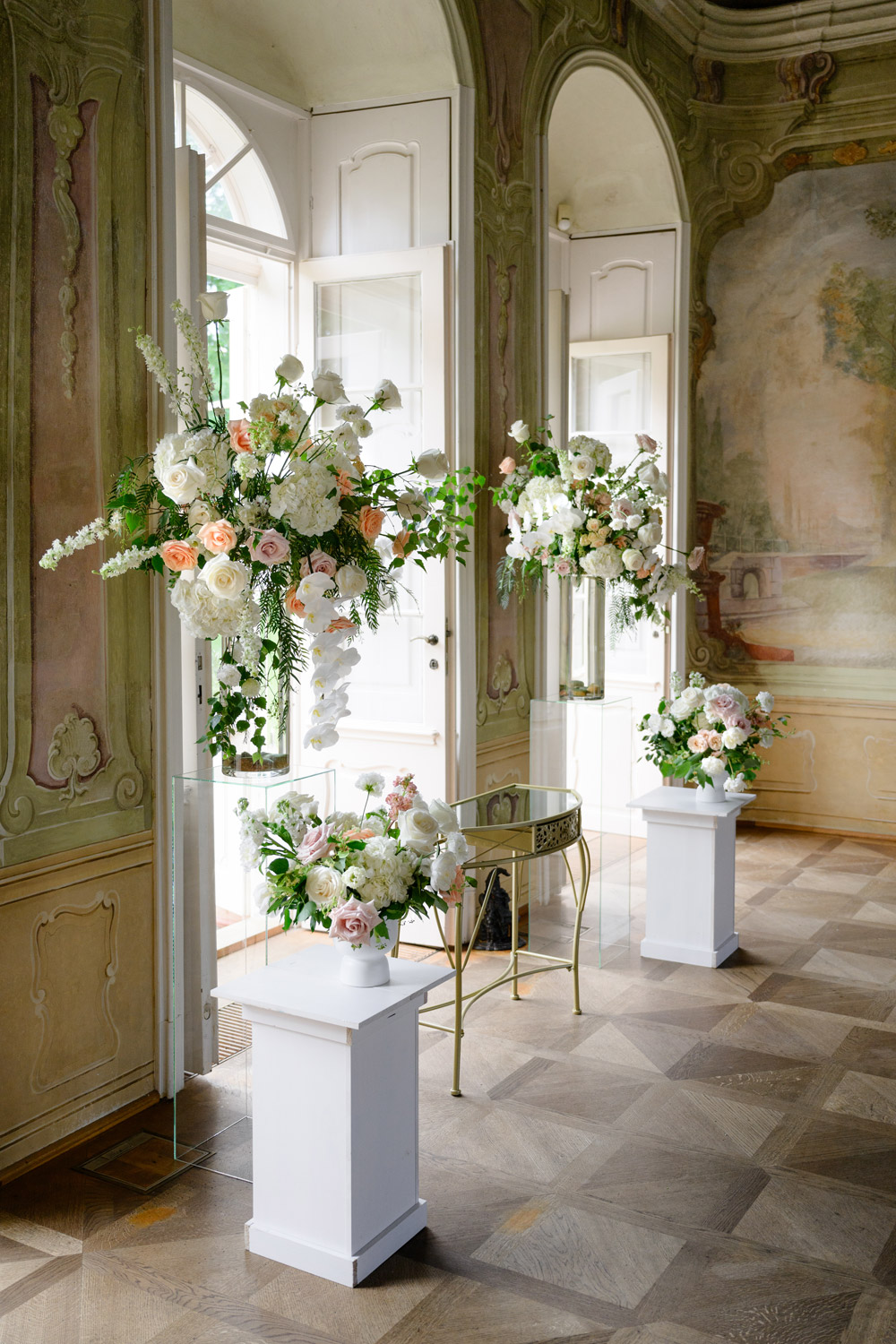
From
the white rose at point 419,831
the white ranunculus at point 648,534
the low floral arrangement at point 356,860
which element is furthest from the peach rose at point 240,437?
the white ranunculus at point 648,534

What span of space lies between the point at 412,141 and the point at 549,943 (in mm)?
3315

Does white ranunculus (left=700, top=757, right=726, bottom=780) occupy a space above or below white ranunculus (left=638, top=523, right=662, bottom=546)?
below

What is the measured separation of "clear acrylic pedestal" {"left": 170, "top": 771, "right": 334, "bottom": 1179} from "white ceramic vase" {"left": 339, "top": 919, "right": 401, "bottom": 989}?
463 mm

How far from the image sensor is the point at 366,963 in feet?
9.00

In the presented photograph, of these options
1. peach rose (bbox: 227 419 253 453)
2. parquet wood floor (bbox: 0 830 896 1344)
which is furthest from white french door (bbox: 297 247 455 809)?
peach rose (bbox: 227 419 253 453)

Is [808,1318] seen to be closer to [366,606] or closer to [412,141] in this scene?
[366,606]

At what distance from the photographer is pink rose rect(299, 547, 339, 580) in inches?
111

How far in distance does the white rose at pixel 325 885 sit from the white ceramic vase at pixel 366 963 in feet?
0.50

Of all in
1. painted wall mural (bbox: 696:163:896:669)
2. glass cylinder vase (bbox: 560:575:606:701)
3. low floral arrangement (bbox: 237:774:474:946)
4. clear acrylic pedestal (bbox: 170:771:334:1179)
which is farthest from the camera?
painted wall mural (bbox: 696:163:896:669)

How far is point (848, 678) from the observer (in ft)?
23.7

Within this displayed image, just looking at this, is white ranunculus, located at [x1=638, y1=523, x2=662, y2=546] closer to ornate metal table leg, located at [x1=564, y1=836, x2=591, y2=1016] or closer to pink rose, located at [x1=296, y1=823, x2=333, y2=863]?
ornate metal table leg, located at [x1=564, y1=836, x2=591, y2=1016]

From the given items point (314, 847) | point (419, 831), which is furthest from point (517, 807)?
point (314, 847)

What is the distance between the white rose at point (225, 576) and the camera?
2.63 metres

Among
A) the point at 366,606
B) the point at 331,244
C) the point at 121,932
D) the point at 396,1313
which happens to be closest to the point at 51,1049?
the point at 121,932
